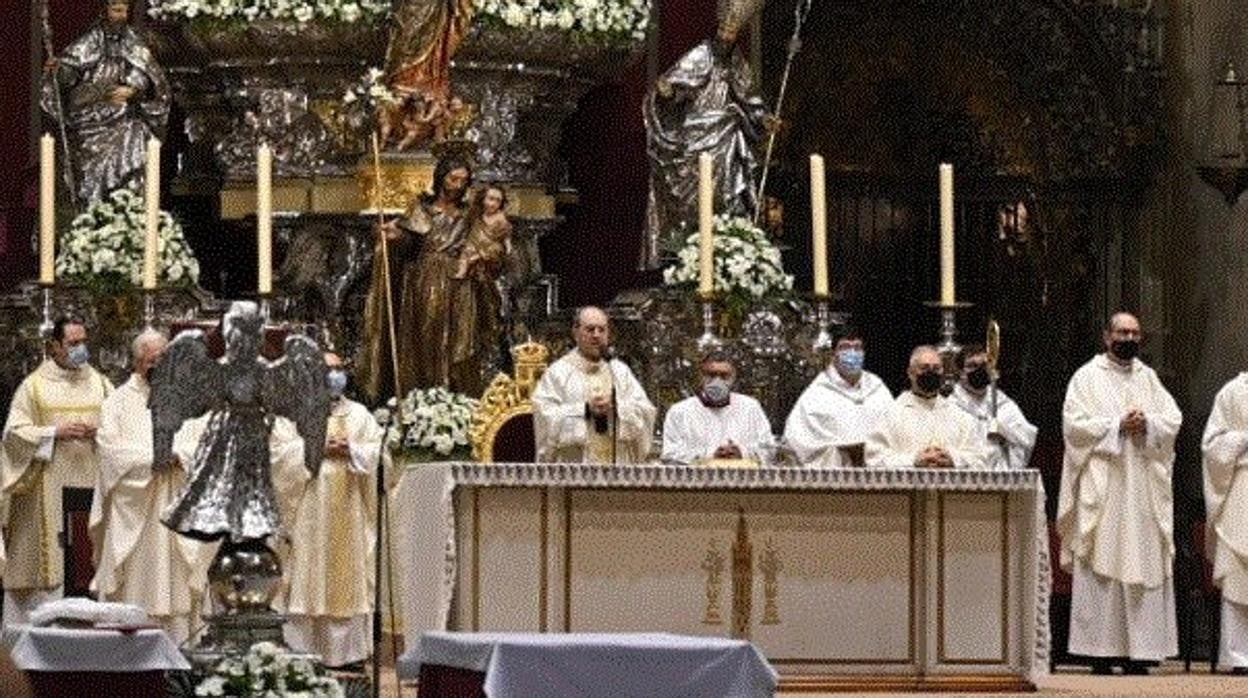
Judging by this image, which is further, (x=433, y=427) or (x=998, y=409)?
(x=433, y=427)

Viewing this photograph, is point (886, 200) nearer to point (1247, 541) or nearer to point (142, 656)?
point (1247, 541)

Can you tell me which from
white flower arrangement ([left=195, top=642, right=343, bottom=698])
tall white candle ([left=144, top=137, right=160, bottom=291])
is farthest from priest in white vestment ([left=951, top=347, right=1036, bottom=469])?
white flower arrangement ([left=195, top=642, right=343, bottom=698])

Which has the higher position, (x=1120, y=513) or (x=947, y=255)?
(x=947, y=255)

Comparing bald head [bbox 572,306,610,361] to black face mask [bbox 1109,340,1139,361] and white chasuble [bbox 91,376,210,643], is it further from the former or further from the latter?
black face mask [bbox 1109,340,1139,361]

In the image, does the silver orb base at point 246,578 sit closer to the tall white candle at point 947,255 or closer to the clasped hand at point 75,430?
the tall white candle at point 947,255

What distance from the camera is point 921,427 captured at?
19938mm

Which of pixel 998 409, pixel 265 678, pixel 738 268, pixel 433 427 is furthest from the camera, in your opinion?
pixel 738 268

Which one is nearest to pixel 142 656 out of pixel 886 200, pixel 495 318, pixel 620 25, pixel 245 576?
pixel 245 576

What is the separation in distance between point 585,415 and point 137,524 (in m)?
2.67

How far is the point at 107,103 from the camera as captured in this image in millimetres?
23688

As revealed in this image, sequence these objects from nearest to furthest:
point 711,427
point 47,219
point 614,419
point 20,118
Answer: point 614,419, point 711,427, point 47,219, point 20,118

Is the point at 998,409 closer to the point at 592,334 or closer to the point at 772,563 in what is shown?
the point at 592,334

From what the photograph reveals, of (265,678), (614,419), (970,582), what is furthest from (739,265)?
(265,678)

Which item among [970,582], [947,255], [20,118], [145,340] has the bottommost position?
[970,582]
